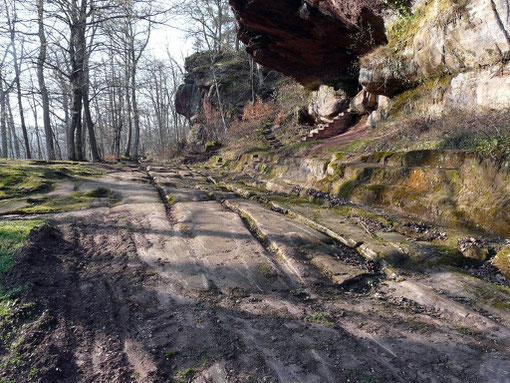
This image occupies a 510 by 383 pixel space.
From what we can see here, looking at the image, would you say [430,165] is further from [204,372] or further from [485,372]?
[204,372]

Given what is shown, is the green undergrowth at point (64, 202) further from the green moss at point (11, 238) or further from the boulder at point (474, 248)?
the boulder at point (474, 248)

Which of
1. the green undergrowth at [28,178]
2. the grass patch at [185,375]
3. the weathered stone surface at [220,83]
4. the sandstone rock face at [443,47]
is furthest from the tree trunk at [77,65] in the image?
the weathered stone surface at [220,83]

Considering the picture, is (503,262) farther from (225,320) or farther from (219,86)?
(219,86)


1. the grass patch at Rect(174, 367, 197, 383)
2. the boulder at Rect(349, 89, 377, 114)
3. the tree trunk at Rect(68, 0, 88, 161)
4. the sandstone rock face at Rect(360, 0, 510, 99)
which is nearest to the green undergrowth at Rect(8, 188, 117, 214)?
the grass patch at Rect(174, 367, 197, 383)

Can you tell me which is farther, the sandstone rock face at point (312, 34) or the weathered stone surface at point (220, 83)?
the weathered stone surface at point (220, 83)

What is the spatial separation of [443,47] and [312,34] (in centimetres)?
676

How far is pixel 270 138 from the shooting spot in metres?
19.1

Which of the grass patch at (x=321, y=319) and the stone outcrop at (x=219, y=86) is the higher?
the stone outcrop at (x=219, y=86)

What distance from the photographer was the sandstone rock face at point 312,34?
12141 mm

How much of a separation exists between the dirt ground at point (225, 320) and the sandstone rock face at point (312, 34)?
35.1 feet

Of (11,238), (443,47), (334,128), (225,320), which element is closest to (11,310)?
(11,238)

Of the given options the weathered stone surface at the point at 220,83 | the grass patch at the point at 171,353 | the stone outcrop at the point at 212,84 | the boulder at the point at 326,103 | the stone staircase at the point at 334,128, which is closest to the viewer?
the grass patch at the point at 171,353

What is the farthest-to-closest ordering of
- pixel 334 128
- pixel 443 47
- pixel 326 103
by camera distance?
pixel 326 103, pixel 334 128, pixel 443 47

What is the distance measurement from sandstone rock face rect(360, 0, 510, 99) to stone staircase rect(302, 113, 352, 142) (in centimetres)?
248
